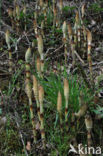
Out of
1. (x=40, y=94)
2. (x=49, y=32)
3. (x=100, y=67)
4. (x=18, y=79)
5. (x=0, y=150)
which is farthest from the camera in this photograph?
(x=49, y=32)

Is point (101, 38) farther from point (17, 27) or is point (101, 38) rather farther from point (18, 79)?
point (18, 79)

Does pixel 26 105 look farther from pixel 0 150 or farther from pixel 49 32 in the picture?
pixel 49 32

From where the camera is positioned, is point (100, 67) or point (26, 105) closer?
point (26, 105)

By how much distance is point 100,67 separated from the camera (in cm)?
305

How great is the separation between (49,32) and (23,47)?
645 mm

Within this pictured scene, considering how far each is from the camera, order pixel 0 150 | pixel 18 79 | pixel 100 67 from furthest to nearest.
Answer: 1. pixel 100 67
2. pixel 18 79
3. pixel 0 150

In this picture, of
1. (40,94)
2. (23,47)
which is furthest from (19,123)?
(23,47)

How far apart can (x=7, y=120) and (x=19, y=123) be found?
123 millimetres

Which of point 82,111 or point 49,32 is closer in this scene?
point 82,111

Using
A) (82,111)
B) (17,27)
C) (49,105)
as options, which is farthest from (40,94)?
(17,27)

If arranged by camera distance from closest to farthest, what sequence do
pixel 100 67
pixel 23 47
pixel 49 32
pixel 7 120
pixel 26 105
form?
pixel 7 120
pixel 26 105
pixel 100 67
pixel 23 47
pixel 49 32

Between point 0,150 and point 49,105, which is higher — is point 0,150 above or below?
below

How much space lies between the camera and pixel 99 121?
7.22ft

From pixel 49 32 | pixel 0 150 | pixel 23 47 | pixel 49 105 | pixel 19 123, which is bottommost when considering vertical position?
pixel 0 150
